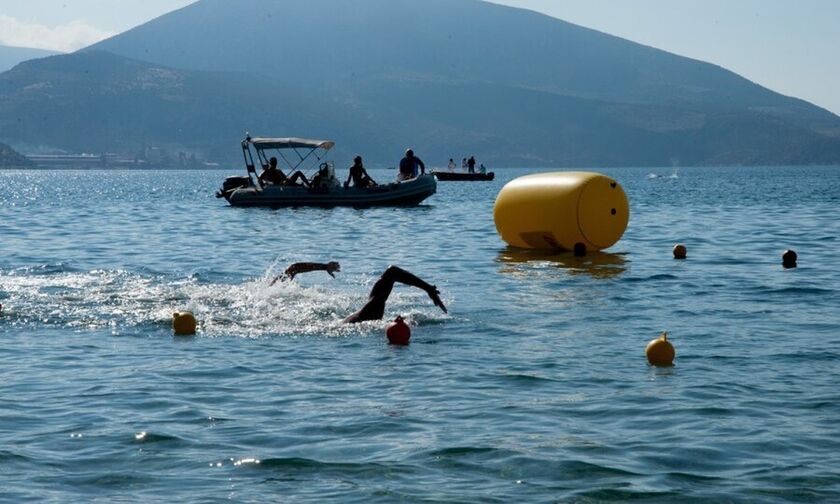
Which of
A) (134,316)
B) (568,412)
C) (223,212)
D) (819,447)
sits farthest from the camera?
(223,212)

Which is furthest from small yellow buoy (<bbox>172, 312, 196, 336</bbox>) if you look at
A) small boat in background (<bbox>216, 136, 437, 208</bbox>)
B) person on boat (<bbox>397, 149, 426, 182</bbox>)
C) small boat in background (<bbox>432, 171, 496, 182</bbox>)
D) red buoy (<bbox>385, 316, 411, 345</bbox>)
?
small boat in background (<bbox>432, 171, 496, 182</bbox>)

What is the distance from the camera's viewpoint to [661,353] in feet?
43.2

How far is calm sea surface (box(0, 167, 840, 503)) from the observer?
354 inches

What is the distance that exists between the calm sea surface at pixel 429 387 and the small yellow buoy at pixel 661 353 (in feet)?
0.78

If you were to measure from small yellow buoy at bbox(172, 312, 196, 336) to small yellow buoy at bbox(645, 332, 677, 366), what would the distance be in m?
5.86

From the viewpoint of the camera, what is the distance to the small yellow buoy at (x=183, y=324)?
15547 mm

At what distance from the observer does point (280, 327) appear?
1609 cm

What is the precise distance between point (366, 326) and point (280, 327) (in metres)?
1.16

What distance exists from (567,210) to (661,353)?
1233 centimetres

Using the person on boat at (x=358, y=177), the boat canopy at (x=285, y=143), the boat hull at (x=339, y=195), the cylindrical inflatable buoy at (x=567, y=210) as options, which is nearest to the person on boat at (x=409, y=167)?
the boat hull at (x=339, y=195)

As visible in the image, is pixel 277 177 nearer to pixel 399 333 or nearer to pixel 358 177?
pixel 358 177

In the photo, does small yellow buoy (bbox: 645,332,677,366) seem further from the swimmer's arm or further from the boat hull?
the boat hull

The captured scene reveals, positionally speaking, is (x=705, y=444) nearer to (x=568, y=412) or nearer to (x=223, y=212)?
(x=568, y=412)

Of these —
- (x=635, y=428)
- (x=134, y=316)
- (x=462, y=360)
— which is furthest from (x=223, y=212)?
(x=635, y=428)
